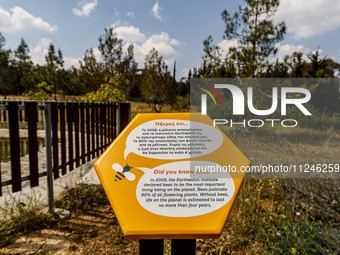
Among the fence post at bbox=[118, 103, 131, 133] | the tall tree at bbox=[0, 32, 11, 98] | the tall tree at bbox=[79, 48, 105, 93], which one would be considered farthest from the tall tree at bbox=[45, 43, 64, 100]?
the fence post at bbox=[118, 103, 131, 133]

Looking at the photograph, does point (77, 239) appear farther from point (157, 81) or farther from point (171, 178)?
point (157, 81)

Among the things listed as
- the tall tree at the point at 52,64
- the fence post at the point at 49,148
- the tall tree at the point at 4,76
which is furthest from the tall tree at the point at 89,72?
the fence post at the point at 49,148

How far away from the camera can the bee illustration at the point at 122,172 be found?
4.86ft

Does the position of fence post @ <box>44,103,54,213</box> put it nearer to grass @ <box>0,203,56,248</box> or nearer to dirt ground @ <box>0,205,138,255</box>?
grass @ <box>0,203,56,248</box>

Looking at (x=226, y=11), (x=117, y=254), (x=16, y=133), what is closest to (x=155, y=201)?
(x=117, y=254)

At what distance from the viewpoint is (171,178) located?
152 centimetres

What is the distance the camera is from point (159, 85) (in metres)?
16.7

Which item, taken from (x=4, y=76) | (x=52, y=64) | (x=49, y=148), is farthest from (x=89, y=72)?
(x=49, y=148)

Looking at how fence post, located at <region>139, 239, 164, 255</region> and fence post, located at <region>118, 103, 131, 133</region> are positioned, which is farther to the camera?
fence post, located at <region>118, 103, 131, 133</region>

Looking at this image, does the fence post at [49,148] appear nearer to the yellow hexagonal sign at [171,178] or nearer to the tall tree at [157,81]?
the yellow hexagonal sign at [171,178]

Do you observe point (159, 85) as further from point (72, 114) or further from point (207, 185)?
point (207, 185)

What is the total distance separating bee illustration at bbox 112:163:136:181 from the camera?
1.48m

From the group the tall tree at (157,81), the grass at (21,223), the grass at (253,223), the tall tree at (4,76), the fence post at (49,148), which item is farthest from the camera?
the tall tree at (4,76)

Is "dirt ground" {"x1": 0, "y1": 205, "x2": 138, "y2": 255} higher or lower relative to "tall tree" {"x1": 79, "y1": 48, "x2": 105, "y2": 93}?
lower
